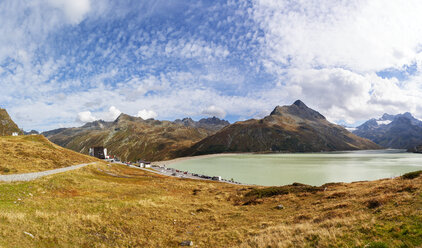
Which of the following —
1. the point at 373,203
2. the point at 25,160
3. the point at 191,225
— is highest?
the point at 25,160

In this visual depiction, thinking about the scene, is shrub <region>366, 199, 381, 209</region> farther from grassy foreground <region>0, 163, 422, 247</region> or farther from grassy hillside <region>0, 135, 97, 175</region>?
grassy hillside <region>0, 135, 97, 175</region>

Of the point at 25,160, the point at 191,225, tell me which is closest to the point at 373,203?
the point at 191,225

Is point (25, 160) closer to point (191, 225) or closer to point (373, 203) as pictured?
point (191, 225)

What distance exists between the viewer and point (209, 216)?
28516mm

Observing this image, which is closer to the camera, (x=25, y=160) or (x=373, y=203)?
(x=373, y=203)

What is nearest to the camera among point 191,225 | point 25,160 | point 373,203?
point 373,203

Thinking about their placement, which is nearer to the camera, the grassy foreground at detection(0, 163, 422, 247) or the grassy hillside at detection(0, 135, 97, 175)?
the grassy foreground at detection(0, 163, 422, 247)

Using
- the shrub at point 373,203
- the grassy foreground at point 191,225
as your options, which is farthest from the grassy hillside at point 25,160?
the shrub at point 373,203

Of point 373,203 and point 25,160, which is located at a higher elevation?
point 25,160

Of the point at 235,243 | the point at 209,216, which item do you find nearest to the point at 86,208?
the point at 209,216

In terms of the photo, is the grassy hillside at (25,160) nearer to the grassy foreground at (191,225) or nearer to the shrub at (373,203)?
the grassy foreground at (191,225)

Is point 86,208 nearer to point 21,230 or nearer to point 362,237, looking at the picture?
point 21,230

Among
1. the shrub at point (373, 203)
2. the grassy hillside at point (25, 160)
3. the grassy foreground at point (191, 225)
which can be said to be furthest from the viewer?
Result: the grassy hillside at point (25, 160)

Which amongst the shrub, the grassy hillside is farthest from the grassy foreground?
the grassy hillside
